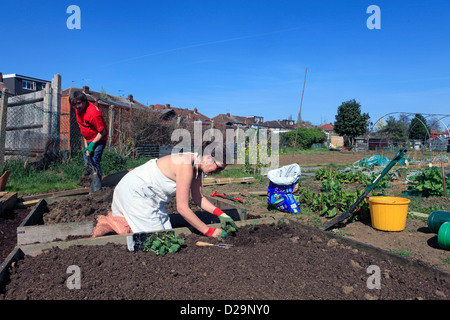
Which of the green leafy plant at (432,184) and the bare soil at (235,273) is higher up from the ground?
the green leafy plant at (432,184)

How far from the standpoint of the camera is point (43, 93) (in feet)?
24.7

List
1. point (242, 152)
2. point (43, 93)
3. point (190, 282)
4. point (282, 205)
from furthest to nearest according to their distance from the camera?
point (242, 152) → point (43, 93) → point (282, 205) → point (190, 282)

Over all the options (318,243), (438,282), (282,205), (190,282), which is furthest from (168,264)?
(282,205)

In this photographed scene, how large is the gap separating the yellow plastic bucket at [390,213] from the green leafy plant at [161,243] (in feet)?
8.31

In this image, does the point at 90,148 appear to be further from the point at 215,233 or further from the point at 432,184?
the point at 432,184

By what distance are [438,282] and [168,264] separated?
200 centimetres

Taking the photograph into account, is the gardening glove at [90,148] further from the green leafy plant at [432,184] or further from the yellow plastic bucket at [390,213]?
the green leafy plant at [432,184]

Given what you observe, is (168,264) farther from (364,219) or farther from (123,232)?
(364,219)

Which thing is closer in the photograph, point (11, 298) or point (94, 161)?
point (11, 298)

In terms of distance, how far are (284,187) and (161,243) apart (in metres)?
2.66

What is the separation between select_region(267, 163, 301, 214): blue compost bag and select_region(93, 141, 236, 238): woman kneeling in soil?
1789 mm

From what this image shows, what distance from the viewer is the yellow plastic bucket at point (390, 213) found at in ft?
12.8

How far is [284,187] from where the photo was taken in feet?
16.6

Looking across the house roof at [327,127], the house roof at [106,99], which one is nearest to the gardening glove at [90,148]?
the house roof at [106,99]
